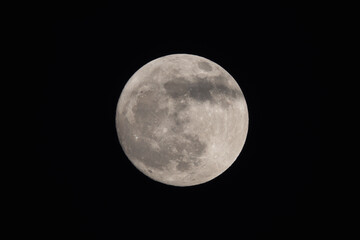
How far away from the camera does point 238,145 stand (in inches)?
180

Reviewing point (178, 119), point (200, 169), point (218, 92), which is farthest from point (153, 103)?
point (200, 169)

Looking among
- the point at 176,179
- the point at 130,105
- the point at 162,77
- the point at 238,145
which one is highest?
the point at 162,77

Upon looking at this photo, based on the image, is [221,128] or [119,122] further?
[119,122]

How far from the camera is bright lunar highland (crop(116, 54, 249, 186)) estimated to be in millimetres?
3986

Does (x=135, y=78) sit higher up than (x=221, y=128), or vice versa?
(x=135, y=78)

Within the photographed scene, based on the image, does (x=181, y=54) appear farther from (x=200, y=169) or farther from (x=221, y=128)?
(x=200, y=169)

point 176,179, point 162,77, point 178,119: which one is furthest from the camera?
point 176,179

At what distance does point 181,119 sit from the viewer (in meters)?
3.95

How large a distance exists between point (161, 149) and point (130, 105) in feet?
2.82

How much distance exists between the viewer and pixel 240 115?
4.46m

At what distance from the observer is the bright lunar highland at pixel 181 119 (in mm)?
3986

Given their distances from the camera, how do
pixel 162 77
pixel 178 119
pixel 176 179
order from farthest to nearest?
pixel 176 179, pixel 162 77, pixel 178 119

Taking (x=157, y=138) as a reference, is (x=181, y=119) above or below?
above

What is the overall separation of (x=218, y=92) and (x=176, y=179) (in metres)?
1.57
